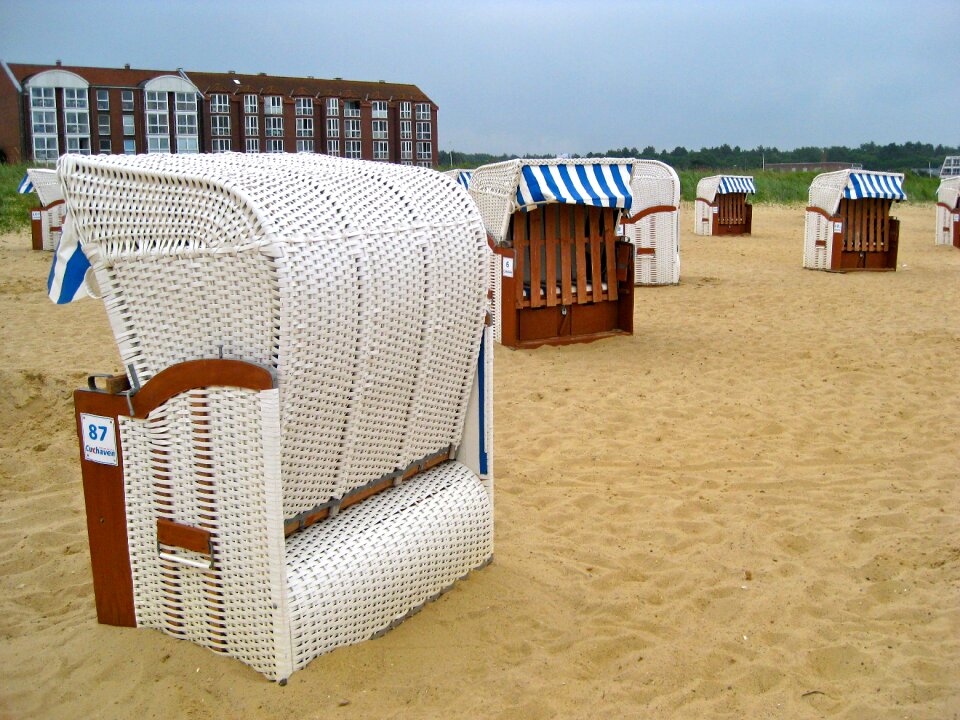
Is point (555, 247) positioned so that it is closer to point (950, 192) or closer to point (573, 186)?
point (573, 186)

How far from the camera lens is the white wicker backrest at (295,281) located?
275 cm

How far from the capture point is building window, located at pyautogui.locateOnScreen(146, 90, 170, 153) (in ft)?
151

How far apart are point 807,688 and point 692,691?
41cm

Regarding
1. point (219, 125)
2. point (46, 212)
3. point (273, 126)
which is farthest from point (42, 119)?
point (46, 212)

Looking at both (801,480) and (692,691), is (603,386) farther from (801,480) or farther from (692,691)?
(692,691)

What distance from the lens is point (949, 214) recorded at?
20.9 m

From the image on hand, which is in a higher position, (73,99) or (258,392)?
(73,99)

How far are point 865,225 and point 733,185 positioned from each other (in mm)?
A: 7921

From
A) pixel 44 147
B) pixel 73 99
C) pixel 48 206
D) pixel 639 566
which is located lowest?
pixel 639 566

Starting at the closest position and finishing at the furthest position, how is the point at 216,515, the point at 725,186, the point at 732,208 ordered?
the point at 216,515 < the point at 725,186 < the point at 732,208

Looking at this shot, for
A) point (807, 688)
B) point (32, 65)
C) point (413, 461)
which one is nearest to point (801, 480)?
point (807, 688)

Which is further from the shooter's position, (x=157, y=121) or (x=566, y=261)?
(x=157, y=121)

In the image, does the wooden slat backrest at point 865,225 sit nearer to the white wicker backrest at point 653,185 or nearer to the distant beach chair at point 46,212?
the white wicker backrest at point 653,185

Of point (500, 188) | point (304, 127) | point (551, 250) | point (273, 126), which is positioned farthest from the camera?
point (304, 127)
